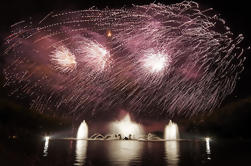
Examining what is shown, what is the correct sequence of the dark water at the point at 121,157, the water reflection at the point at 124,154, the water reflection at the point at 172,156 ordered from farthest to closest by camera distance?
the water reflection at the point at 124,154, the water reflection at the point at 172,156, the dark water at the point at 121,157

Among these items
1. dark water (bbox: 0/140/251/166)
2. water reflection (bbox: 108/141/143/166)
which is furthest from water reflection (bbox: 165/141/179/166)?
water reflection (bbox: 108/141/143/166)

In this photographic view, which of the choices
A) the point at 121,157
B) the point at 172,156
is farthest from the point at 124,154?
the point at 172,156

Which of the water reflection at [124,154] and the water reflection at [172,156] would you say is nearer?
the water reflection at [172,156]

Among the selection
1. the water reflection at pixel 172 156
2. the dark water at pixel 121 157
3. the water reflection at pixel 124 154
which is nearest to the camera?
the dark water at pixel 121 157

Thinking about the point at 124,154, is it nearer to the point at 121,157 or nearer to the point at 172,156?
the point at 121,157

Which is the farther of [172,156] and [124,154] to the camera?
[124,154]

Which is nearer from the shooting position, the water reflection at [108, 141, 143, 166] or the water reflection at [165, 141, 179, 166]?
the water reflection at [165, 141, 179, 166]

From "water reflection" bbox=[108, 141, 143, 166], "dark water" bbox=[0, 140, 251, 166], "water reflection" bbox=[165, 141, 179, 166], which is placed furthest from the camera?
"water reflection" bbox=[108, 141, 143, 166]

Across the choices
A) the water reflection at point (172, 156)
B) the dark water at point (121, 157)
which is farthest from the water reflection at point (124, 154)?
the water reflection at point (172, 156)

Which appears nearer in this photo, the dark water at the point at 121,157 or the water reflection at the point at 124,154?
the dark water at the point at 121,157

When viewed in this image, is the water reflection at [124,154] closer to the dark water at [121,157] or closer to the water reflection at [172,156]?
the dark water at [121,157]

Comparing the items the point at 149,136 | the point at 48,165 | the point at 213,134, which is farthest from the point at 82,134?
the point at 48,165

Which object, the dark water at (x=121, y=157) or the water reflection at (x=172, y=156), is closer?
the dark water at (x=121, y=157)

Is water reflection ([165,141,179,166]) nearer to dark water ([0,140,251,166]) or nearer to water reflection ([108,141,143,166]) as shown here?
dark water ([0,140,251,166])
